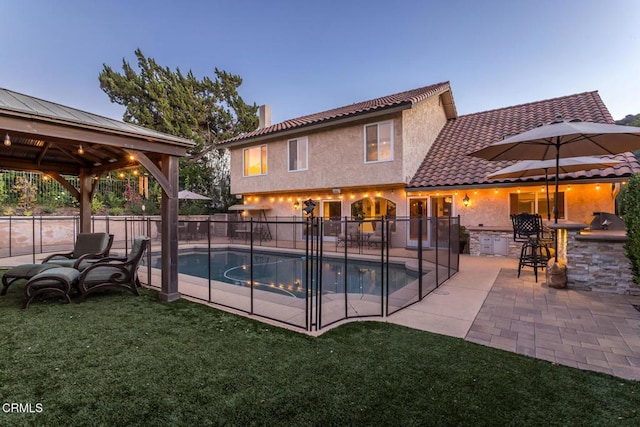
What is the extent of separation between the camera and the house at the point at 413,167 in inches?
418

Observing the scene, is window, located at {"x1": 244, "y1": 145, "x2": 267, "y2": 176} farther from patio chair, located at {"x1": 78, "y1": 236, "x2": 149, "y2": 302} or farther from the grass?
the grass

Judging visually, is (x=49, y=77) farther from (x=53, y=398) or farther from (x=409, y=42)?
(x=53, y=398)

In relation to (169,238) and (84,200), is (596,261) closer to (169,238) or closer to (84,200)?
(169,238)

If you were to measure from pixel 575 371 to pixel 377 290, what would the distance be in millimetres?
4342

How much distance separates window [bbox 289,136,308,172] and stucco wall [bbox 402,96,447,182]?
466 centimetres

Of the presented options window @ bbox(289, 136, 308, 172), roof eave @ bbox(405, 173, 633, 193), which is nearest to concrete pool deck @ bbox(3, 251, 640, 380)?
roof eave @ bbox(405, 173, 633, 193)

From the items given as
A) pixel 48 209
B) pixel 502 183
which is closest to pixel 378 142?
pixel 502 183

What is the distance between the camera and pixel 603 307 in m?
5.02

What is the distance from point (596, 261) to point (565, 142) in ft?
7.87

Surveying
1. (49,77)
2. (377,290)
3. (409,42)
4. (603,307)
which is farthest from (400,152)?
(49,77)

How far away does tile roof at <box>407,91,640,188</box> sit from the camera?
1130cm

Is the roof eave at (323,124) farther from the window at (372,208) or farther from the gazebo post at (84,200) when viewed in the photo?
the gazebo post at (84,200)

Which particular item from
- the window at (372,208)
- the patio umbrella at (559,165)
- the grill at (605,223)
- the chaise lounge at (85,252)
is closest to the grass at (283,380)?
the chaise lounge at (85,252)

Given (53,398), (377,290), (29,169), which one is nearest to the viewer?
(53,398)
